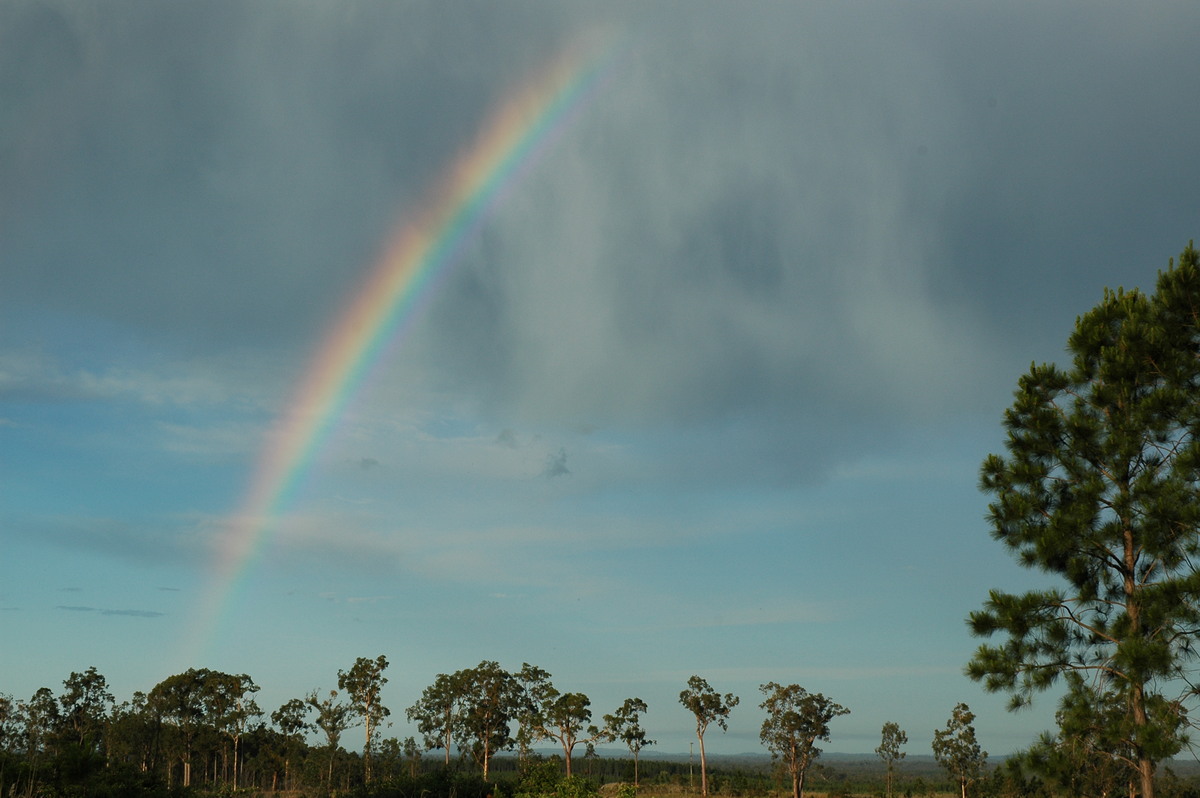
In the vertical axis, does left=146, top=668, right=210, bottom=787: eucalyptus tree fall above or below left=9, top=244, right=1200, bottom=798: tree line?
below

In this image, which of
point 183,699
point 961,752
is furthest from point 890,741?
point 183,699

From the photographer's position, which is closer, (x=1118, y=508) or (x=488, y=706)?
(x=1118, y=508)

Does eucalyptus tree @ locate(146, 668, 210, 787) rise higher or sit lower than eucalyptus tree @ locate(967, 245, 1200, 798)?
lower

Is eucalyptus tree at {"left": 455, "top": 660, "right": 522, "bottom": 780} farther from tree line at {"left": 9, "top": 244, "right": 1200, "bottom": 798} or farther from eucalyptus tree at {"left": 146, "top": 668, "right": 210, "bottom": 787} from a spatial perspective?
tree line at {"left": 9, "top": 244, "right": 1200, "bottom": 798}

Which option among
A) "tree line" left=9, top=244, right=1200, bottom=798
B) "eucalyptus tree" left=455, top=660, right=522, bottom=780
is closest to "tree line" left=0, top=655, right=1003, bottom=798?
"eucalyptus tree" left=455, top=660, right=522, bottom=780

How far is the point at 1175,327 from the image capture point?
12.8m

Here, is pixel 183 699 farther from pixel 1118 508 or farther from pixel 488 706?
pixel 1118 508

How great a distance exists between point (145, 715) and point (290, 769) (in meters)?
20.4

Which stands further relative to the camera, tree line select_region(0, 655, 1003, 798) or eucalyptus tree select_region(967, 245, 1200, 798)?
tree line select_region(0, 655, 1003, 798)

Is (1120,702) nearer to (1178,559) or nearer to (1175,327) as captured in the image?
(1178,559)

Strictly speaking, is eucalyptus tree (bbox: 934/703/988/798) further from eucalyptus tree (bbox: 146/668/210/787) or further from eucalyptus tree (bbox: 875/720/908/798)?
eucalyptus tree (bbox: 146/668/210/787)

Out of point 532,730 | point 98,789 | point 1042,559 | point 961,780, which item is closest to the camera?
point 1042,559

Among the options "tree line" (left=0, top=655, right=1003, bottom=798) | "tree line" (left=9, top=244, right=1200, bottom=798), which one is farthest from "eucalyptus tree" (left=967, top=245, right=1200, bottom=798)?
"tree line" (left=0, top=655, right=1003, bottom=798)

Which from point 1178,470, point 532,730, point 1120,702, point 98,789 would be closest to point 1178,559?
point 1178,470
